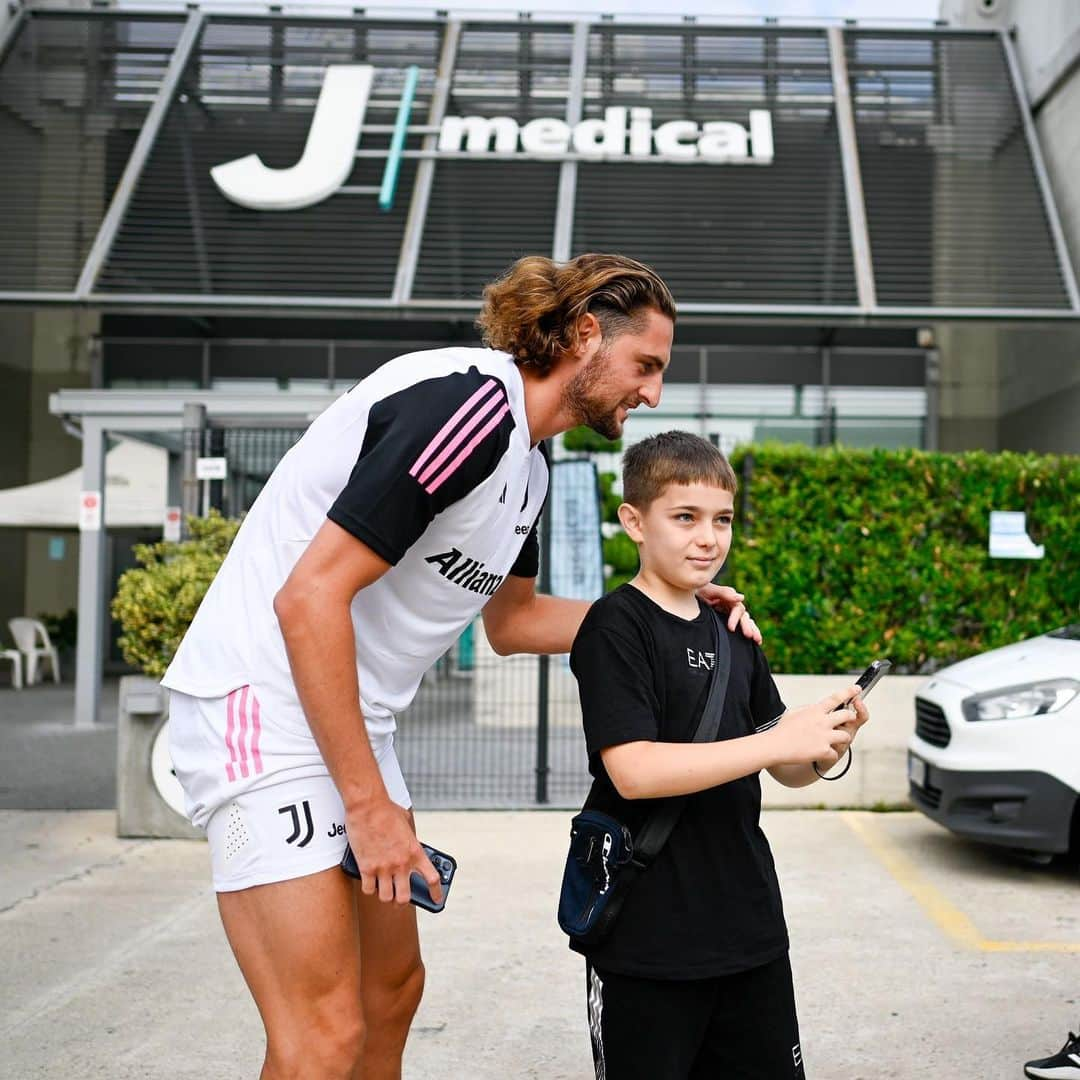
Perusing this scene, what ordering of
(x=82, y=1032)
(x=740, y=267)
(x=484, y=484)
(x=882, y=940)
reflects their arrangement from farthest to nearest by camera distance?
(x=740, y=267)
(x=882, y=940)
(x=82, y=1032)
(x=484, y=484)

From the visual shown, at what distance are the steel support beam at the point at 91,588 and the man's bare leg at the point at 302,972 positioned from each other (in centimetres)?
969

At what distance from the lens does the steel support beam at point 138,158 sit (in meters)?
12.6

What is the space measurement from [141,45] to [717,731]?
15746 mm

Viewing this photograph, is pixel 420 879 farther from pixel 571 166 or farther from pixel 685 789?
pixel 571 166

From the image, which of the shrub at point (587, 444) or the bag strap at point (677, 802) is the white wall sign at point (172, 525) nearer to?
the shrub at point (587, 444)

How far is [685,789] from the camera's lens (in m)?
2.07

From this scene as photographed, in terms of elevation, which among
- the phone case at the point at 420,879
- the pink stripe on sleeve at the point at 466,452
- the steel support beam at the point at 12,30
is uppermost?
the steel support beam at the point at 12,30

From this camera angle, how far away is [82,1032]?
13.2 feet

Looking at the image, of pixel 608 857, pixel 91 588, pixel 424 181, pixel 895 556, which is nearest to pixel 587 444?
pixel 424 181

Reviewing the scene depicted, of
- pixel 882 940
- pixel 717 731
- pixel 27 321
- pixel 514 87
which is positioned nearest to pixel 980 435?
pixel 514 87

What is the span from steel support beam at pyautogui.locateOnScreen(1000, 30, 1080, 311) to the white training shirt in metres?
11.8

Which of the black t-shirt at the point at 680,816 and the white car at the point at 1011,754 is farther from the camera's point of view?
the white car at the point at 1011,754

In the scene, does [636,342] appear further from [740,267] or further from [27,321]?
[27,321]

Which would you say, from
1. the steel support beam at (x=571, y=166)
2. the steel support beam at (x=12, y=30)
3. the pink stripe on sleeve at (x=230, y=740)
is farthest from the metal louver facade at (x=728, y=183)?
the pink stripe on sleeve at (x=230, y=740)
